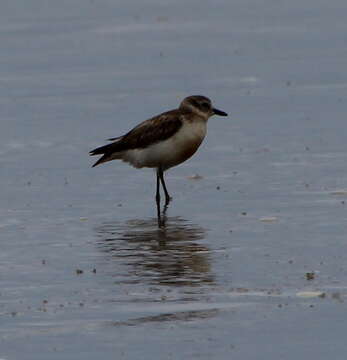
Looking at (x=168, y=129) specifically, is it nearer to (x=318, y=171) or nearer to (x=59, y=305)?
(x=318, y=171)

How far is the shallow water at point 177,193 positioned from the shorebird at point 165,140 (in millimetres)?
278

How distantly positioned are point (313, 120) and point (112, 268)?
7087 millimetres

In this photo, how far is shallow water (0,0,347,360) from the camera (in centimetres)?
920

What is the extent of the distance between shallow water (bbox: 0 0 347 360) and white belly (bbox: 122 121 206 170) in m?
0.29

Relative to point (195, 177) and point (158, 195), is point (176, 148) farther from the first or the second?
point (158, 195)

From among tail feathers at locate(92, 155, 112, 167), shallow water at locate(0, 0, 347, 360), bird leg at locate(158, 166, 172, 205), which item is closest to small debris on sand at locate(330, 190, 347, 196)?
shallow water at locate(0, 0, 347, 360)

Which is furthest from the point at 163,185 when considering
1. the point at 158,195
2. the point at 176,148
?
the point at 176,148

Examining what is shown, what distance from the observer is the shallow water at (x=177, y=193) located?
9.20 meters

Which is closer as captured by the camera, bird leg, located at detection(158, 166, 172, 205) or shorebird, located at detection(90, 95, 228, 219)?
bird leg, located at detection(158, 166, 172, 205)

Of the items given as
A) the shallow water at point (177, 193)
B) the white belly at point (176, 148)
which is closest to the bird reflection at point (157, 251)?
the shallow water at point (177, 193)

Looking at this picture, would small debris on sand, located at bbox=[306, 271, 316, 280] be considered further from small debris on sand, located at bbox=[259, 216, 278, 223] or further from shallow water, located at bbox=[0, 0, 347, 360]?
small debris on sand, located at bbox=[259, 216, 278, 223]

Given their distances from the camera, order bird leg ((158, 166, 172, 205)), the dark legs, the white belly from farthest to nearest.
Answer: the white belly → bird leg ((158, 166, 172, 205)) → the dark legs

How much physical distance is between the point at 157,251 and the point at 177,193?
109 inches

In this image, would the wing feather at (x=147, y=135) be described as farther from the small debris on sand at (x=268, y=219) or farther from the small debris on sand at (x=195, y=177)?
the small debris on sand at (x=268, y=219)
